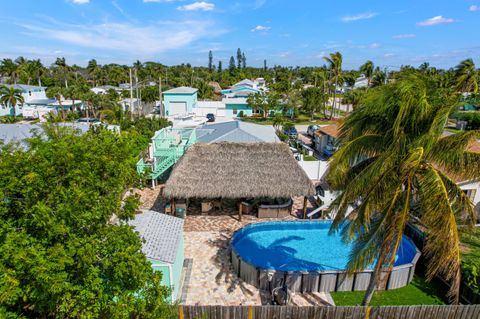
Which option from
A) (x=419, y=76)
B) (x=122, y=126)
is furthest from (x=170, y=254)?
(x=122, y=126)

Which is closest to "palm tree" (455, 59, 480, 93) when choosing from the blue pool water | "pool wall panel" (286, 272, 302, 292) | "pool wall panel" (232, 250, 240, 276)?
the blue pool water

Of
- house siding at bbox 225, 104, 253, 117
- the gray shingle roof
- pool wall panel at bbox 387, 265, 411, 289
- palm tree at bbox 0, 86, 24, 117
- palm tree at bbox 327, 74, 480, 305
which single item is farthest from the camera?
house siding at bbox 225, 104, 253, 117

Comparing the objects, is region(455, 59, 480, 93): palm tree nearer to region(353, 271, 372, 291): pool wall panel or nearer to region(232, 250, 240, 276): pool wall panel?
region(353, 271, 372, 291): pool wall panel

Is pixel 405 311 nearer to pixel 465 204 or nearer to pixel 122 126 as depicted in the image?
pixel 465 204

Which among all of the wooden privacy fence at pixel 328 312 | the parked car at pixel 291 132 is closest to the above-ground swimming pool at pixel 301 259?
the wooden privacy fence at pixel 328 312

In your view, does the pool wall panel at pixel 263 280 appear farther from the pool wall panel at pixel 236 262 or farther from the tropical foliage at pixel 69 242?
the tropical foliage at pixel 69 242

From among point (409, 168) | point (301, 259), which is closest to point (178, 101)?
point (301, 259)
